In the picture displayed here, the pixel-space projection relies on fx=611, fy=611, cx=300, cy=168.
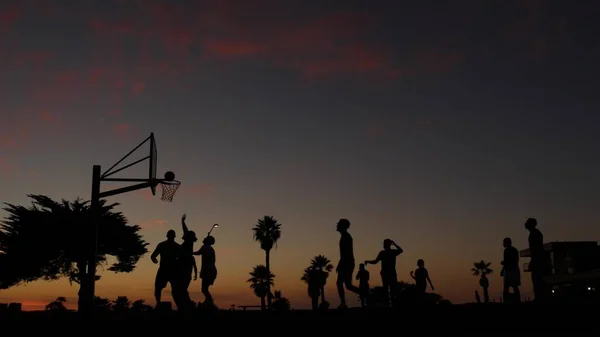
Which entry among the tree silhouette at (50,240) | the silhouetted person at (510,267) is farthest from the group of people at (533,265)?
the tree silhouette at (50,240)

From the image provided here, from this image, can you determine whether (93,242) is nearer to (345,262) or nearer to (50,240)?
(345,262)

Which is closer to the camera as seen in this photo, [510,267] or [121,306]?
[510,267]

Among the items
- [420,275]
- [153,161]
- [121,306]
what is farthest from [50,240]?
[420,275]

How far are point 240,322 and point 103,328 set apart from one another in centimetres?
235

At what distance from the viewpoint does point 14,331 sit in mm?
10180

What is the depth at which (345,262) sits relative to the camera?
1311 centimetres

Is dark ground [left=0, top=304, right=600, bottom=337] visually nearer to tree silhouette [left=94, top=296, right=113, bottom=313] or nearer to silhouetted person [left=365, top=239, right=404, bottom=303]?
silhouetted person [left=365, top=239, right=404, bottom=303]

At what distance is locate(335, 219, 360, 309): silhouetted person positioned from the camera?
13.0 meters

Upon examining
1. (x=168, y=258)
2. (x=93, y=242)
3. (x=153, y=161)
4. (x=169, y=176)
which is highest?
(x=153, y=161)

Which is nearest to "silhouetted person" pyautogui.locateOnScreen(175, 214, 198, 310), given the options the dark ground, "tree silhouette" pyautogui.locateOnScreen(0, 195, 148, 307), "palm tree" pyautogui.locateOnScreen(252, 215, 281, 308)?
the dark ground

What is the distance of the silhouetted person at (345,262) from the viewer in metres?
13.0

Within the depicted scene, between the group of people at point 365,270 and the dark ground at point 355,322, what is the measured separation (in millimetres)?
746

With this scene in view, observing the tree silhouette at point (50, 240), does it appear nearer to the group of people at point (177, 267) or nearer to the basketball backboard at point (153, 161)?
the basketball backboard at point (153, 161)

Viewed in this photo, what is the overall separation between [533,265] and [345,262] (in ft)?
16.9
